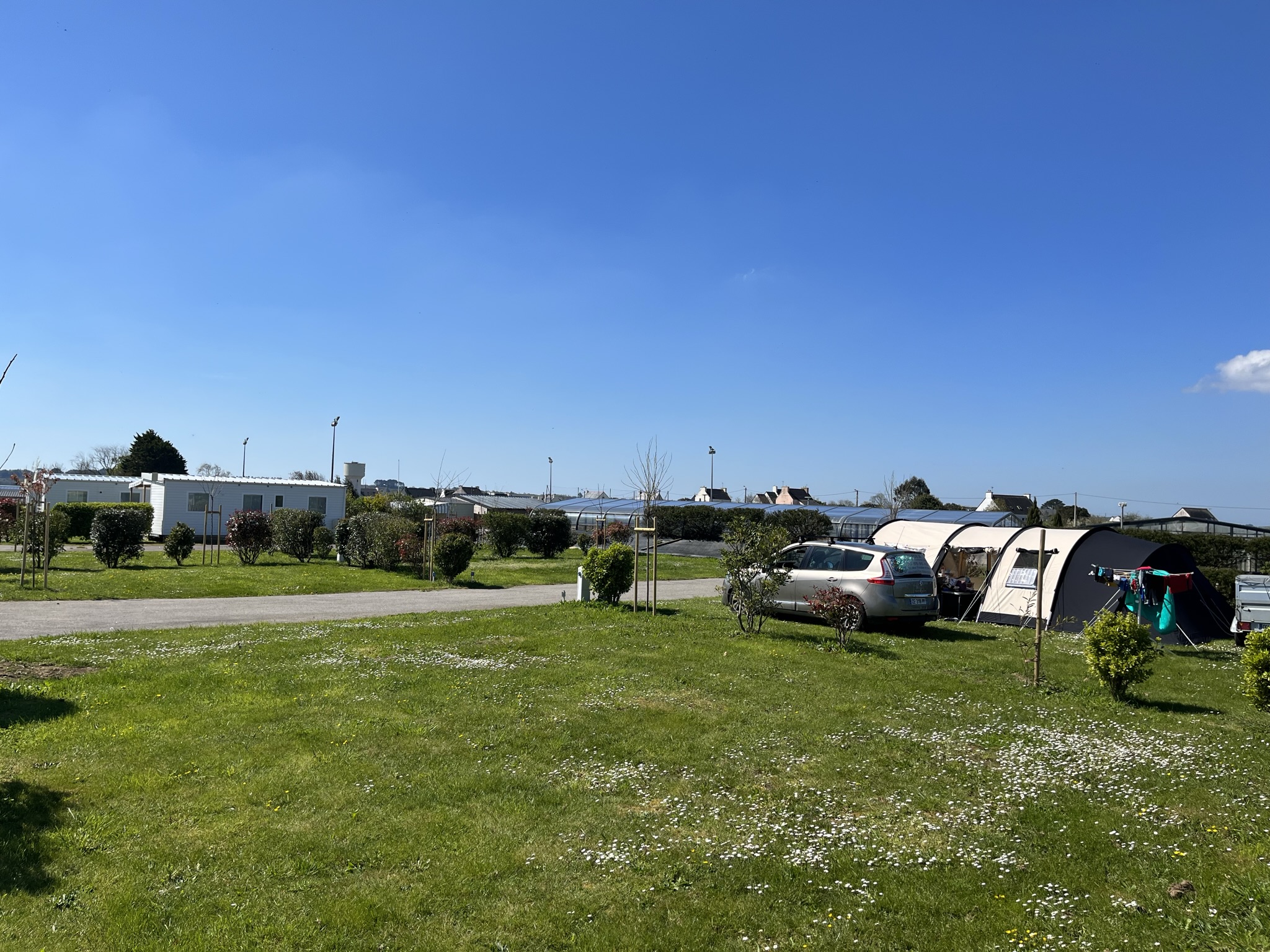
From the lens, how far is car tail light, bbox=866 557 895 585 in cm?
1357

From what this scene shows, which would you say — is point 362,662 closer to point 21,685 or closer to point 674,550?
point 21,685

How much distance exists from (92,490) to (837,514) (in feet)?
130

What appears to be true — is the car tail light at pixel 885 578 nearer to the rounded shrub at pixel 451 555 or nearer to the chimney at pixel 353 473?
the rounded shrub at pixel 451 555

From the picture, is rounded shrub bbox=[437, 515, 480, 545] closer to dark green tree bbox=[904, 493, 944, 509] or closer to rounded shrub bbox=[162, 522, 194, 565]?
rounded shrub bbox=[162, 522, 194, 565]

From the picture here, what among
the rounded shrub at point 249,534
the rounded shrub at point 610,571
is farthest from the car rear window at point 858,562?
the rounded shrub at point 249,534

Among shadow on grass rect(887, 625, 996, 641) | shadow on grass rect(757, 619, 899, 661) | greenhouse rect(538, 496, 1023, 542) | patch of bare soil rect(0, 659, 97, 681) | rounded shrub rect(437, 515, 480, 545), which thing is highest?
greenhouse rect(538, 496, 1023, 542)

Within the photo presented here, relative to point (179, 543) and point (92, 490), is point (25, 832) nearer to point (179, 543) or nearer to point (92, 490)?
point (179, 543)

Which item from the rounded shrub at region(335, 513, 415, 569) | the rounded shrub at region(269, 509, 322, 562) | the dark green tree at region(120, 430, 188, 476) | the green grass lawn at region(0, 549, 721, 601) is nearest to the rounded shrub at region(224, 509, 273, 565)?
the green grass lawn at region(0, 549, 721, 601)

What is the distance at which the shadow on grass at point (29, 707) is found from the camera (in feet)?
24.6

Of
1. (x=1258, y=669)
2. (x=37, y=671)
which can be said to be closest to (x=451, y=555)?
(x=37, y=671)

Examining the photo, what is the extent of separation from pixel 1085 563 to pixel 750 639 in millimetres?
7176

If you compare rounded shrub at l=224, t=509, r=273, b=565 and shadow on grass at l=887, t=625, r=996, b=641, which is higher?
rounded shrub at l=224, t=509, r=273, b=565

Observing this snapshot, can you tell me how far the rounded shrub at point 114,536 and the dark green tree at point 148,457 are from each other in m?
52.3

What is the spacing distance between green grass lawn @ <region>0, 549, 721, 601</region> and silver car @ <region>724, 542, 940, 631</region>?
990 cm
